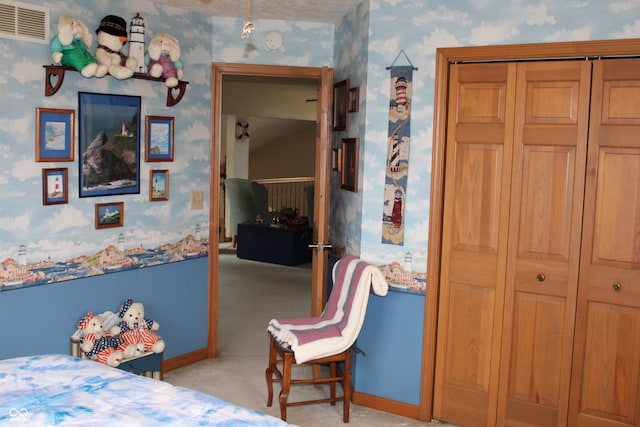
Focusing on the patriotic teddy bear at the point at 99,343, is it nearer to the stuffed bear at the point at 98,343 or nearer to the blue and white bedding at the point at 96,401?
the stuffed bear at the point at 98,343

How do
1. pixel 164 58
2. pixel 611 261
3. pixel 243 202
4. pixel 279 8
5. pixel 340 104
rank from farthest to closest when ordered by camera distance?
pixel 243 202, pixel 340 104, pixel 279 8, pixel 164 58, pixel 611 261

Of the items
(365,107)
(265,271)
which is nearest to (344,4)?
(365,107)

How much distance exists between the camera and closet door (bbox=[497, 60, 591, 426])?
11.0 feet

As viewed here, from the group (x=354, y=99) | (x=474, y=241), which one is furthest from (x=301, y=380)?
(x=354, y=99)

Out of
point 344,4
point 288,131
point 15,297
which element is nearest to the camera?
point 15,297

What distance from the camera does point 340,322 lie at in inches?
147

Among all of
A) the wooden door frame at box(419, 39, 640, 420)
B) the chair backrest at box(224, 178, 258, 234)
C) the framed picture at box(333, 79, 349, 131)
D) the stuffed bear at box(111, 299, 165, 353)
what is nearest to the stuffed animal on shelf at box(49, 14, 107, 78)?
the stuffed bear at box(111, 299, 165, 353)

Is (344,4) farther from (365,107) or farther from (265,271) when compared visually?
(265,271)

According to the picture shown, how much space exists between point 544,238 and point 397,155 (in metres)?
0.89

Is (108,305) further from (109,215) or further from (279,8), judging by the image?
(279,8)

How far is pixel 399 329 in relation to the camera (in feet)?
12.5

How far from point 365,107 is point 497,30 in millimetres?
817

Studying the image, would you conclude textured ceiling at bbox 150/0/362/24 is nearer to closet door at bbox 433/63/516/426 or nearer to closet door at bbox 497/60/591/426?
closet door at bbox 433/63/516/426

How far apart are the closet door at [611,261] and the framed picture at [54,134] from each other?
2.68 meters
